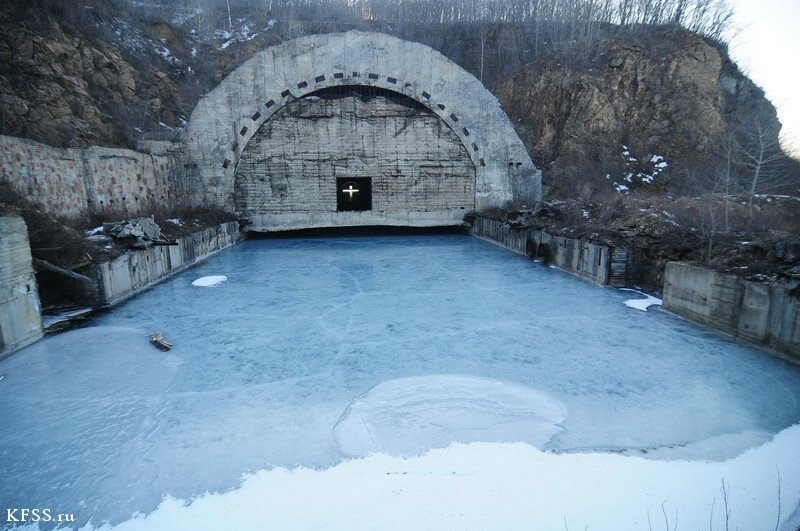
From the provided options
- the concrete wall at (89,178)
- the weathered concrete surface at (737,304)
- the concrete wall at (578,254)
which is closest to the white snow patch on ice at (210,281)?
the concrete wall at (89,178)

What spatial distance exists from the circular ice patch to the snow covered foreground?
199 mm

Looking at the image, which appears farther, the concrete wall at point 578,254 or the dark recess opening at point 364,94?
the dark recess opening at point 364,94

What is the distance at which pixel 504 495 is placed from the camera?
120 inches

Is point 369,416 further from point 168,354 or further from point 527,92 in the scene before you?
point 527,92

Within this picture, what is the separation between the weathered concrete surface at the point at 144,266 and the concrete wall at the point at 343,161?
3.48 metres

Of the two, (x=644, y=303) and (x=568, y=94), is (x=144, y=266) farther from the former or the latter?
(x=568, y=94)

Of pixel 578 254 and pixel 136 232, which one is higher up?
pixel 136 232

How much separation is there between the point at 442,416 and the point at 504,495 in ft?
3.63

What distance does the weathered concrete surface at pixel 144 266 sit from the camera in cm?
752

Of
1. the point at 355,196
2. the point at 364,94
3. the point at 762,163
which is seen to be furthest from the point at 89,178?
the point at 762,163

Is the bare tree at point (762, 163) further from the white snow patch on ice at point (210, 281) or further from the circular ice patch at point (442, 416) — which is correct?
the white snow patch on ice at point (210, 281)

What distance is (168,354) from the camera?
566cm

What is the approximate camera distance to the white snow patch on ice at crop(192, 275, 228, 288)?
9.34 meters

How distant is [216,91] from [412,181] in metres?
8.11
